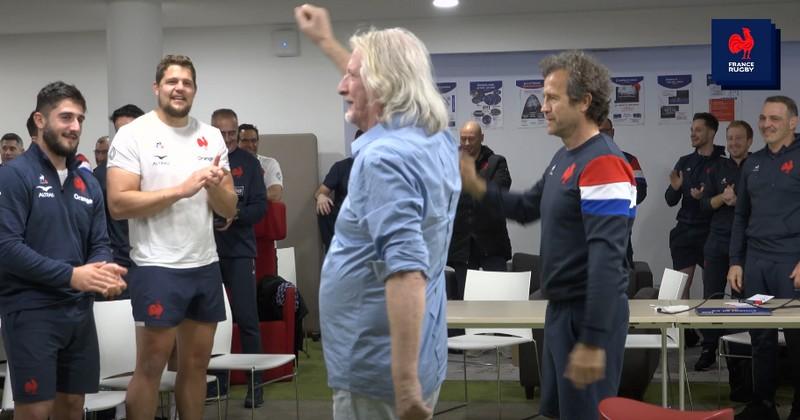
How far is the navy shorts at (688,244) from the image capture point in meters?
7.95

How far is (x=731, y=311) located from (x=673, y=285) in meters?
1.09

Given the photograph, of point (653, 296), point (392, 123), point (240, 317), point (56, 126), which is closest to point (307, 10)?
point (392, 123)

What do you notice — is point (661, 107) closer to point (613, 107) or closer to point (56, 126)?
point (613, 107)

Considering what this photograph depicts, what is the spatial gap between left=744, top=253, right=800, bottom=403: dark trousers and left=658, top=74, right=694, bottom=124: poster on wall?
3654 mm

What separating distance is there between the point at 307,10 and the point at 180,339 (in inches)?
76.2

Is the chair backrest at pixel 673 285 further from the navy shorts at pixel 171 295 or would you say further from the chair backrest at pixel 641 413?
the navy shorts at pixel 171 295

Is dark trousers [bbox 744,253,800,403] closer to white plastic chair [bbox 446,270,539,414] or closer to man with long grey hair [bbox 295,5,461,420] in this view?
white plastic chair [bbox 446,270,539,414]

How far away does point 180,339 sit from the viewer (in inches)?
173

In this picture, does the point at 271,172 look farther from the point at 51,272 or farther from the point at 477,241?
the point at 51,272

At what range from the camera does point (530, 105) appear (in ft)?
30.7

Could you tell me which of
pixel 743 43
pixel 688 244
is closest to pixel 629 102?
pixel 743 43

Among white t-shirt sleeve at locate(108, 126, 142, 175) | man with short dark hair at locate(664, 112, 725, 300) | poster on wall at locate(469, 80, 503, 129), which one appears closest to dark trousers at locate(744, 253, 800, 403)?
man with short dark hair at locate(664, 112, 725, 300)

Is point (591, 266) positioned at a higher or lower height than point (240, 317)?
higher

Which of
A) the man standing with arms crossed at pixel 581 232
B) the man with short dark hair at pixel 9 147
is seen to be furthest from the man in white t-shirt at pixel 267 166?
the man standing with arms crossed at pixel 581 232
